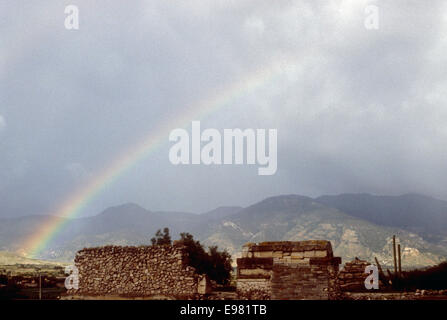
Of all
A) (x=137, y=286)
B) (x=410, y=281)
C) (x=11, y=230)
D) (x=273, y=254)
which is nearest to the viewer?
(x=273, y=254)

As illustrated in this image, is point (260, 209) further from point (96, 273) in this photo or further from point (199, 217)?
point (96, 273)

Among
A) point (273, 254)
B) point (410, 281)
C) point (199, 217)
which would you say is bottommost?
point (410, 281)

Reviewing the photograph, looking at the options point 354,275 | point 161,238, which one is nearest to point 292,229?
point 161,238

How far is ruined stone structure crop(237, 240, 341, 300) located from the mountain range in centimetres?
9257

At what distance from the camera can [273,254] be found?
18.3 m

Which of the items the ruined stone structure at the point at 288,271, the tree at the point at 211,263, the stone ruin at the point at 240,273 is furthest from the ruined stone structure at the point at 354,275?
the tree at the point at 211,263

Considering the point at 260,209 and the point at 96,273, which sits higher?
the point at 260,209

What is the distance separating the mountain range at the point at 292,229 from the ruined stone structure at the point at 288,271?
9257 centimetres

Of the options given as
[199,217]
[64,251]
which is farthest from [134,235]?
[199,217]

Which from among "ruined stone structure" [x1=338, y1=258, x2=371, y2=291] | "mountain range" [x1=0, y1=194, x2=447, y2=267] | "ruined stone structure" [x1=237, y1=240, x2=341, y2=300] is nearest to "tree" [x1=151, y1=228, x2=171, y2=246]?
"ruined stone structure" [x1=338, y1=258, x2=371, y2=291]

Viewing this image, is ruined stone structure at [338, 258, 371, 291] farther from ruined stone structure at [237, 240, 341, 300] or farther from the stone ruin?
ruined stone structure at [237, 240, 341, 300]

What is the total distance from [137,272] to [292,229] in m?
122

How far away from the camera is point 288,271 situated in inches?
687
